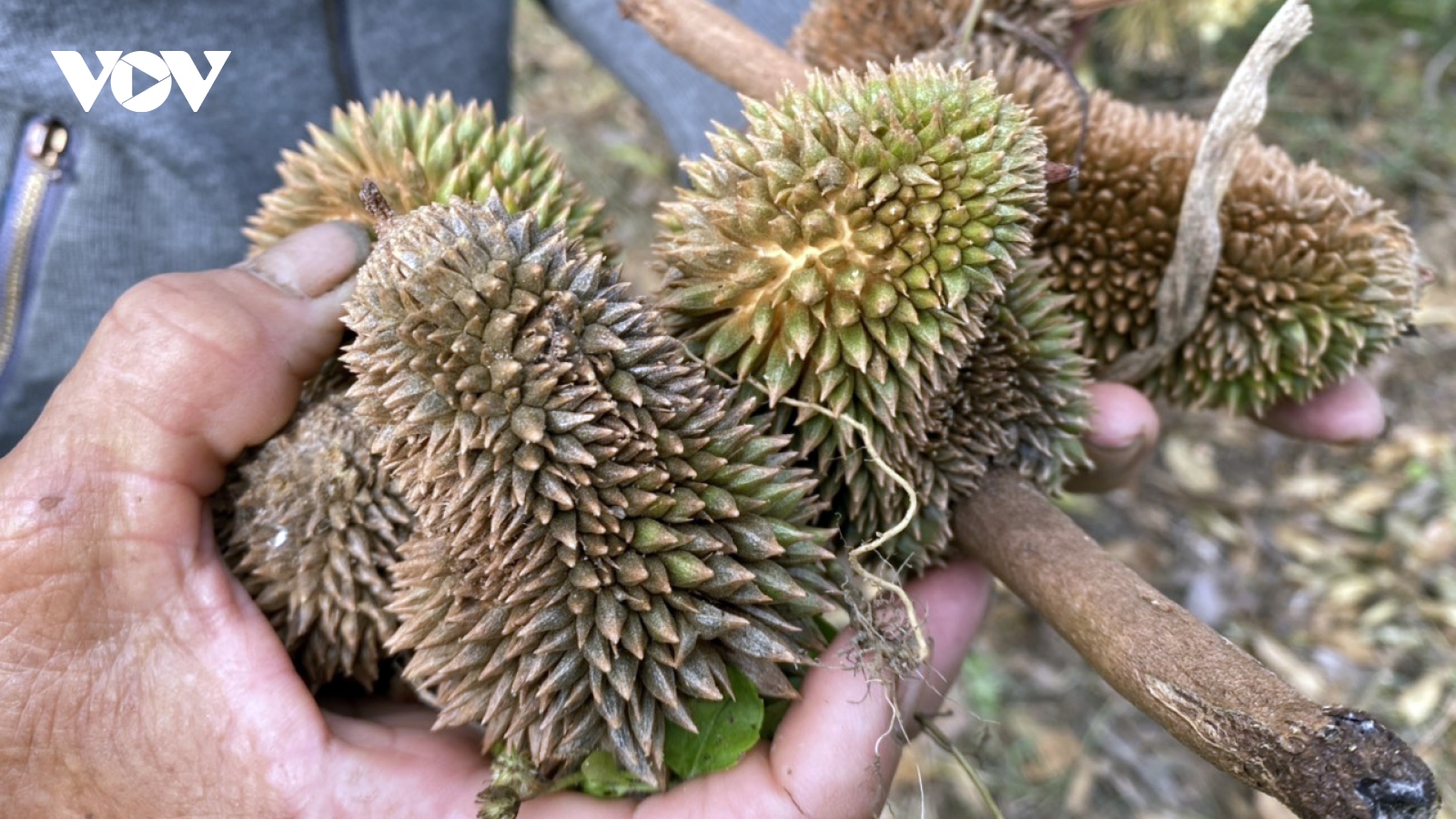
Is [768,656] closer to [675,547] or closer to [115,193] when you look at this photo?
[675,547]

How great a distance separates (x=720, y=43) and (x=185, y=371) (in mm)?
1547

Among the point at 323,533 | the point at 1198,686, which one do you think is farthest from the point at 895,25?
the point at 323,533

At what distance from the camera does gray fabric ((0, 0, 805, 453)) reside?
9.09 ft

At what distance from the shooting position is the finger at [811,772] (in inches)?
82.9

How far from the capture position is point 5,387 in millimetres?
2953

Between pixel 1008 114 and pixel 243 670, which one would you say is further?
pixel 243 670

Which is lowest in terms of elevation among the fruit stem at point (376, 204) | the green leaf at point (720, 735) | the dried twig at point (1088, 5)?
the green leaf at point (720, 735)

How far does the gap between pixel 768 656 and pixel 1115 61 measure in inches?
222

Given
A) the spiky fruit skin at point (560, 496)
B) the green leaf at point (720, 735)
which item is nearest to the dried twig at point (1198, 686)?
the spiky fruit skin at point (560, 496)

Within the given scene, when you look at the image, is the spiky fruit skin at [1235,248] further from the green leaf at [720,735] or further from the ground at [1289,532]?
the ground at [1289,532]

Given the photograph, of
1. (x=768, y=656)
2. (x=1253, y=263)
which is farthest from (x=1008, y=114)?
(x=768, y=656)

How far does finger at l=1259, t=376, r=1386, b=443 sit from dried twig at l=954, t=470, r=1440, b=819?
1231 mm

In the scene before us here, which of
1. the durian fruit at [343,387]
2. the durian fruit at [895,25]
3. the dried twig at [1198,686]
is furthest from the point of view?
the durian fruit at [895,25]

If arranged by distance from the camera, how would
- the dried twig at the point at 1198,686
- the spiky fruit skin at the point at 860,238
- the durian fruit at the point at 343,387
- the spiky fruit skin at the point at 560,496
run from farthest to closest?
1. the durian fruit at the point at 343,387
2. the spiky fruit skin at the point at 860,238
3. the spiky fruit skin at the point at 560,496
4. the dried twig at the point at 1198,686
